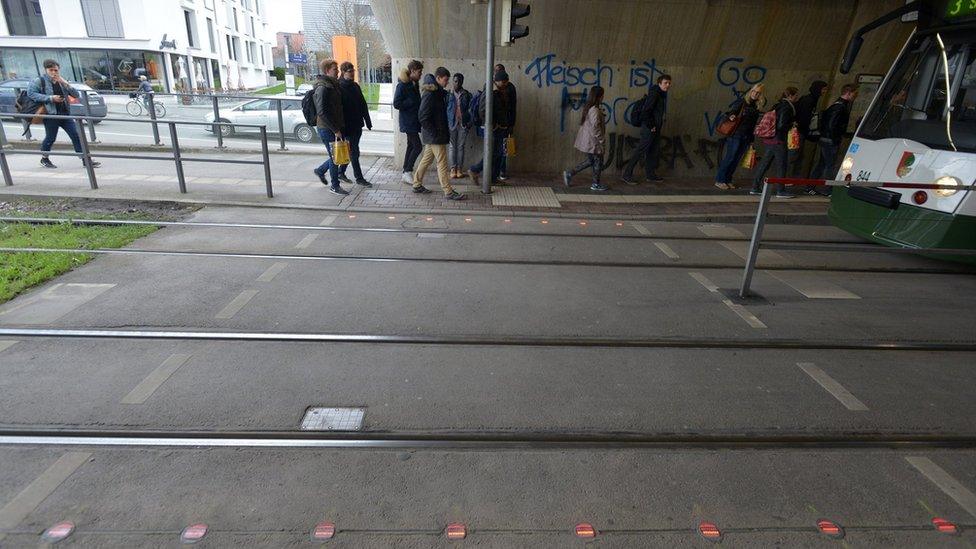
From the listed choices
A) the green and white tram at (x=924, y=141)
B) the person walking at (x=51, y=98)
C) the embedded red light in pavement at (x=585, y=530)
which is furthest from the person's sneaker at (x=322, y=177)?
the embedded red light in pavement at (x=585, y=530)

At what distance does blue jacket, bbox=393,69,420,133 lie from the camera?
8.95 meters

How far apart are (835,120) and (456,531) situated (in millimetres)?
10329

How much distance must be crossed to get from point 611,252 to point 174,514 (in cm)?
532

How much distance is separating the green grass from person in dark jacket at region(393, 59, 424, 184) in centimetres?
422

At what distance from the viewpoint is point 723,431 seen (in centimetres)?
329

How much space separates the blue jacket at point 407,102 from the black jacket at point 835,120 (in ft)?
24.0

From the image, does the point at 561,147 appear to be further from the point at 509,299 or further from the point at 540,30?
the point at 509,299

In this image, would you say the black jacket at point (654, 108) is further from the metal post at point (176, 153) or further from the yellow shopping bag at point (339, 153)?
the metal post at point (176, 153)

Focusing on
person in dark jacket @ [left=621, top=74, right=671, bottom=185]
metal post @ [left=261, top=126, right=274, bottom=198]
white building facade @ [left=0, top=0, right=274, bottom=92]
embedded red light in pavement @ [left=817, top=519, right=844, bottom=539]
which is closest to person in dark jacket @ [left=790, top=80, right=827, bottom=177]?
person in dark jacket @ [left=621, top=74, right=671, bottom=185]

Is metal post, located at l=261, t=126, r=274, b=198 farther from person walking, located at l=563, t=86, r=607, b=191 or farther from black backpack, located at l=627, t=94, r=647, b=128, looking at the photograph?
black backpack, located at l=627, t=94, r=647, b=128

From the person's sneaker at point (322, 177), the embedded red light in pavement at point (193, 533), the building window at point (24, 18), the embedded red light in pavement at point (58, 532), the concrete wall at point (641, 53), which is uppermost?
the building window at point (24, 18)

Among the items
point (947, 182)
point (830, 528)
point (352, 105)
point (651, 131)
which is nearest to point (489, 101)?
point (352, 105)

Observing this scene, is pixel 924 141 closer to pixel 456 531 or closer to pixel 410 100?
pixel 456 531

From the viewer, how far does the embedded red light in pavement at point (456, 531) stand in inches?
97.3
